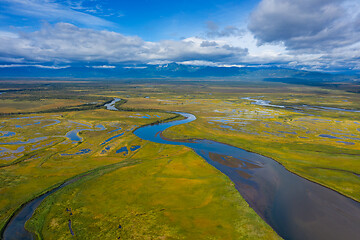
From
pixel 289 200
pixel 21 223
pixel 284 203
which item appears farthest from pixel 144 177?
pixel 289 200

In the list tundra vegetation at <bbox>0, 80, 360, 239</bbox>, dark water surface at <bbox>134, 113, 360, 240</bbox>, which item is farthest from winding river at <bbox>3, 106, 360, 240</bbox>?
tundra vegetation at <bbox>0, 80, 360, 239</bbox>

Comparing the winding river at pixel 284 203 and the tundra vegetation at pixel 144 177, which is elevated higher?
the tundra vegetation at pixel 144 177

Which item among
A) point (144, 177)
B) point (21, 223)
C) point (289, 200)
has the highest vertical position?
point (144, 177)

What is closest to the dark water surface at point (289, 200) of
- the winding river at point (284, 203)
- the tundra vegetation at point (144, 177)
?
the winding river at point (284, 203)

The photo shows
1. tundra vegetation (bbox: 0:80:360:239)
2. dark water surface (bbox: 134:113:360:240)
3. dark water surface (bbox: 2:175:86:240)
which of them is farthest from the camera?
dark water surface (bbox: 134:113:360:240)

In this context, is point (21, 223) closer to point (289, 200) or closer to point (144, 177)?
point (144, 177)

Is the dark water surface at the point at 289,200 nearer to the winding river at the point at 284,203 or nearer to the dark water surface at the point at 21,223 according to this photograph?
the winding river at the point at 284,203

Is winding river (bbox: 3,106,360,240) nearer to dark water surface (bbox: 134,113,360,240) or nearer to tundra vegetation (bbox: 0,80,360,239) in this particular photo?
dark water surface (bbox: 134,113,360,240)

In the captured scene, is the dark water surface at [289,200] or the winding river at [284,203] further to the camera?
the dark water surface at [289,200]
